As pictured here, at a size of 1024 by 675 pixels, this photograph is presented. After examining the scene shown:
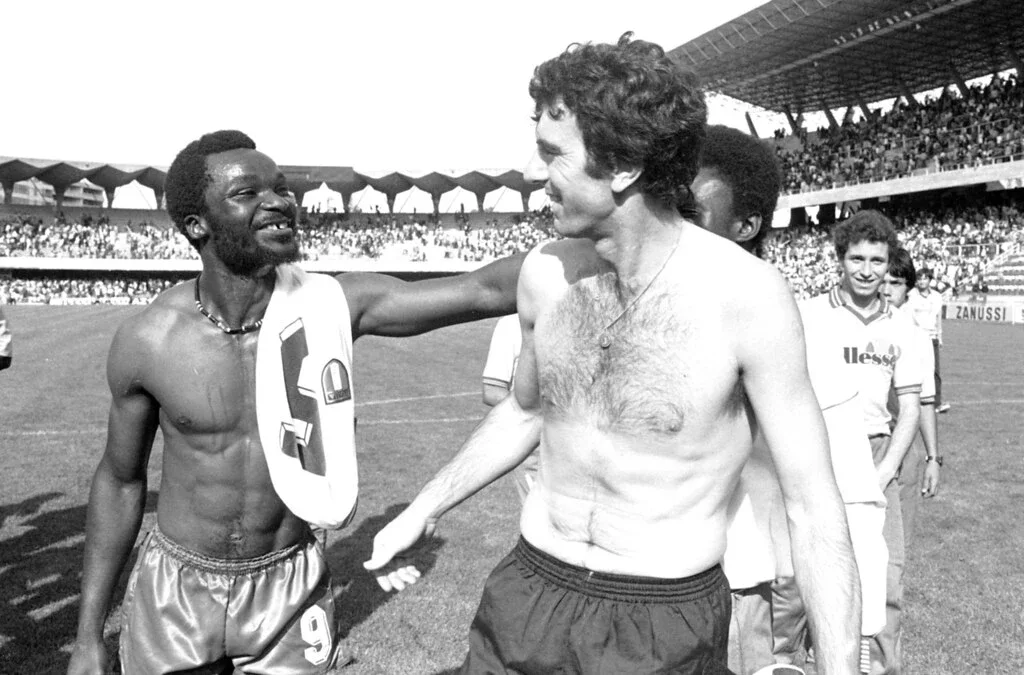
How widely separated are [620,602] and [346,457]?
3.85 feet

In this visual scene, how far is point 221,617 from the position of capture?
3.10 m

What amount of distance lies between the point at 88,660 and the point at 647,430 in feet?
6.91

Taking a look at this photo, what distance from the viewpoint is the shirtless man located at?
2178 mm

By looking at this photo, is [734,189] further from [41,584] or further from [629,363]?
[41,584]

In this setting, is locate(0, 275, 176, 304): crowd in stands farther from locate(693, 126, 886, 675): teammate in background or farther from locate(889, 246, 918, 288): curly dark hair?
locate(693, 126, 886, 675): teammate in background

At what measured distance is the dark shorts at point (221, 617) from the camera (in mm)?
3084

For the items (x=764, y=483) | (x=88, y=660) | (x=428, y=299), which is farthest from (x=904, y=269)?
(x=88, y=660)

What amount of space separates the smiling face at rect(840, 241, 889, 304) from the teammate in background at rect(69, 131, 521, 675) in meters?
2.42

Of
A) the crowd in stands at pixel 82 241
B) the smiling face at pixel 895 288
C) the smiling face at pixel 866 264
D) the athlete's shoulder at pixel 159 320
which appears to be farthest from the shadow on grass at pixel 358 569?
the crowd in stands at pixel 82 241

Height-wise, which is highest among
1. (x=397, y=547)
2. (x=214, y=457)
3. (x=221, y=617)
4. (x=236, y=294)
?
(x=236, y=294)

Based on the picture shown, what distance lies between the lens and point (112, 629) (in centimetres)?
556

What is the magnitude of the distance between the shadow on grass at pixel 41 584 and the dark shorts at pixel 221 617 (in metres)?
2.32

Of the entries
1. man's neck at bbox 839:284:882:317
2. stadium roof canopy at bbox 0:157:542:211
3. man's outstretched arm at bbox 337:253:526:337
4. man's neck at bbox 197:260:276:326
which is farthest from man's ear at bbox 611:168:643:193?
stadium roof canopy at bbox 0:157:542:211

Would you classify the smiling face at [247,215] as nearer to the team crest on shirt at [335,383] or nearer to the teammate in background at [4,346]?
the team crest on shirt at [335,383]
